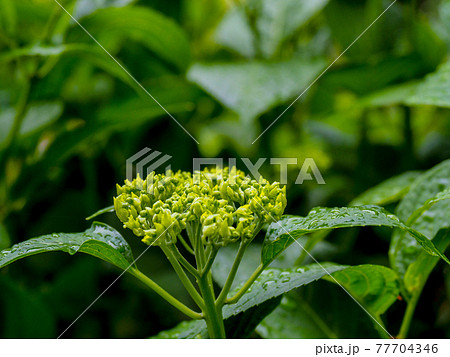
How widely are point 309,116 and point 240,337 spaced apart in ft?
2.32

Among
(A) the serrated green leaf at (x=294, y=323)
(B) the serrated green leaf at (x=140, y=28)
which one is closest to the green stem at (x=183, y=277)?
(A) the serrated green leaf at (x=294, y=323)

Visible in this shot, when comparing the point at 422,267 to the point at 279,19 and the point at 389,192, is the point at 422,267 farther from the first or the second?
the point at 279,19

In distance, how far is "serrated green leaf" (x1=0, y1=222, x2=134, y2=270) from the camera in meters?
0.37

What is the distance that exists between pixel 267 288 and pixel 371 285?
142 millimetres

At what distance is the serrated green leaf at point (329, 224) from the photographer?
1.20 ft

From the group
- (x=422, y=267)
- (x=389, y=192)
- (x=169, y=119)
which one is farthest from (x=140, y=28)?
(x=422, y=267)

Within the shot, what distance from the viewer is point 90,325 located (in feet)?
2.88

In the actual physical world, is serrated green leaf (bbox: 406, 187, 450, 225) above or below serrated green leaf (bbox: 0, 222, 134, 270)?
above

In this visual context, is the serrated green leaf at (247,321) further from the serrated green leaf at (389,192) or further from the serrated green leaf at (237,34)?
the serrated green leaf at (237,34)

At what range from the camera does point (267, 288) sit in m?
0.46

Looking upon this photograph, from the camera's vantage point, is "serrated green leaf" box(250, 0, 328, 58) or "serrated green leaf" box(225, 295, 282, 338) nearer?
"serrated green leaf" box(225, 295, 282, 338)

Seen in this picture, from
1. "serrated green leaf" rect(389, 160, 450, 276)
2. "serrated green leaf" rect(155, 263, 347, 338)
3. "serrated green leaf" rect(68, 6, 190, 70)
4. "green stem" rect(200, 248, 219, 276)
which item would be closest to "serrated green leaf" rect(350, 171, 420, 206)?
"serrated green leaf" rect(389, 160, 450, 276)

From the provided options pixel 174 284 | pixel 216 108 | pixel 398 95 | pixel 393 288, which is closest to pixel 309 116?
pixel 216 108

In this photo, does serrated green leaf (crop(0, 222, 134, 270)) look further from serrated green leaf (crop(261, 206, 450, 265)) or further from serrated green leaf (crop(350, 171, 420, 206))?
serrated green leaf (crop(350, 171, 420, 206))
